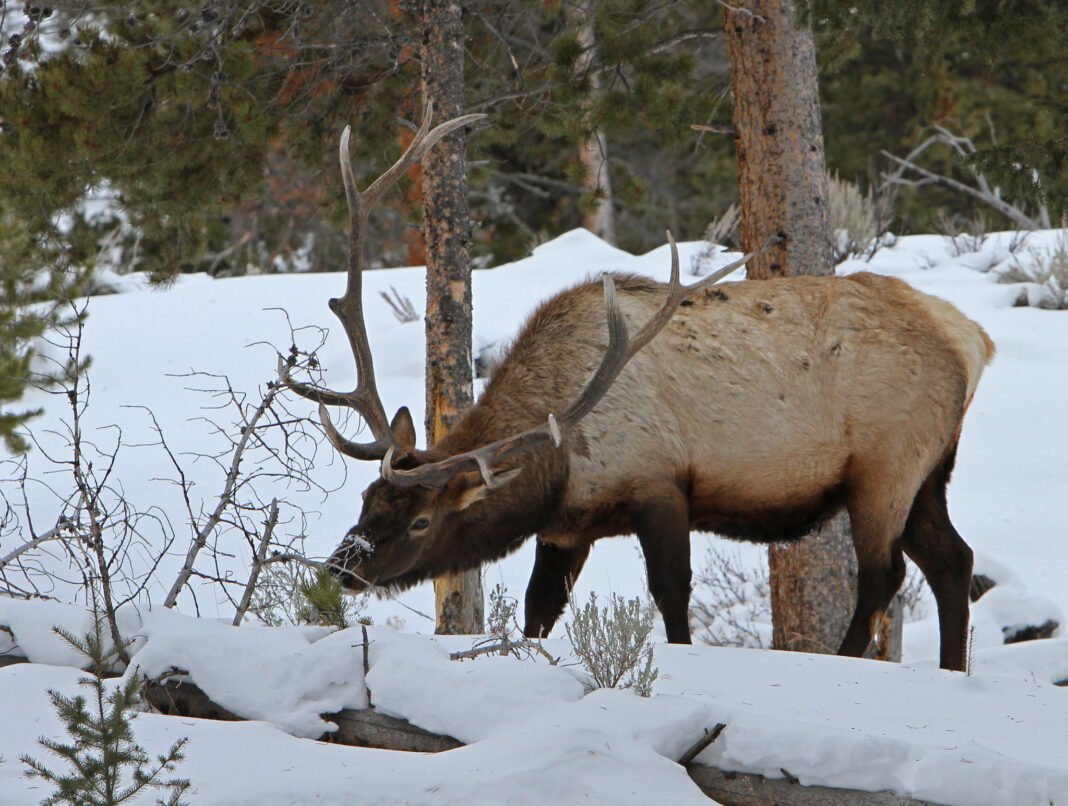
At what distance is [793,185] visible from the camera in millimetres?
6711

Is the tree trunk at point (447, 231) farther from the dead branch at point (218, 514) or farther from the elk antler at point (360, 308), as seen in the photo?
the dead branch at point (218, 514)

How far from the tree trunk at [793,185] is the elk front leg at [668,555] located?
137 centimetres

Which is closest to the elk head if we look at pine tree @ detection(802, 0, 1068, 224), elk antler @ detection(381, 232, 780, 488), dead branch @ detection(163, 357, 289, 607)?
elk antler @ detection(381, 232, 780, 488)

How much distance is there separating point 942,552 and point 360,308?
9.28ft

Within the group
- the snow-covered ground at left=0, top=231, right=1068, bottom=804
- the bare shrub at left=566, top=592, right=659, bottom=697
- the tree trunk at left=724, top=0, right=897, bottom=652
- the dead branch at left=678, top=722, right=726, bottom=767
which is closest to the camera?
the snow-covered ground at left=0, top=231, right=1068, bottom=804

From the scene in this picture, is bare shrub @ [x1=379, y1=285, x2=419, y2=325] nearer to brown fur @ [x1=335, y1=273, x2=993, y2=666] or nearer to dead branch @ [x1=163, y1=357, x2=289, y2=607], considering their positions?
brown fur @ [x1=335, y1=273, x2=993, y2=666]

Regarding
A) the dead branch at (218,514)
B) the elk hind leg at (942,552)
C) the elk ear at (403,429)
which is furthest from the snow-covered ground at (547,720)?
the elk ear at (403,429)

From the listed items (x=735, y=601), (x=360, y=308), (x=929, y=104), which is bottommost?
(x=735, y=601)

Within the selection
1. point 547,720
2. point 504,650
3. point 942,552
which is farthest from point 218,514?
point 942,552

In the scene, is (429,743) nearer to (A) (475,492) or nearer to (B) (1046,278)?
(A) (475,492)

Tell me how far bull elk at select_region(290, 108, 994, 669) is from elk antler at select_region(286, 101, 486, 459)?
16 mm

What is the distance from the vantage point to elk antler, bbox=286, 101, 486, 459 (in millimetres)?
5105

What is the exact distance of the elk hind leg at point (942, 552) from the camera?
19.5ft

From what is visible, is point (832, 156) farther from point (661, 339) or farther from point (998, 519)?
point (661, 339)
